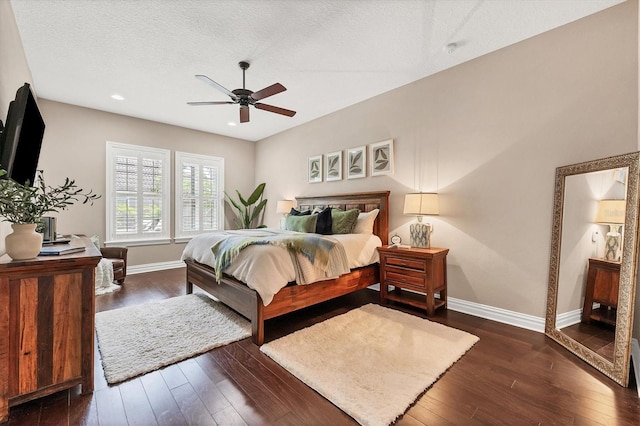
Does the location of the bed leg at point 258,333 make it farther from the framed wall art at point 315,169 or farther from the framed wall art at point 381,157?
the framed wall art at point 315,169

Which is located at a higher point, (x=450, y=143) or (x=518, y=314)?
(x=450, y=143)

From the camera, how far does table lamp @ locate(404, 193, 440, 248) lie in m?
3.27

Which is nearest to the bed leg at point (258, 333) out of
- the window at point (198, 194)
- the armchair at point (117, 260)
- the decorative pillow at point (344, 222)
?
the decorative pillow at point (344, 222)

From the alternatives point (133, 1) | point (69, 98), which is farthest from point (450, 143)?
point (69, 98)

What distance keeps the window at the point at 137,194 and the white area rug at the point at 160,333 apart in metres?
2.36

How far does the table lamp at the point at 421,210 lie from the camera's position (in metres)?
3.27

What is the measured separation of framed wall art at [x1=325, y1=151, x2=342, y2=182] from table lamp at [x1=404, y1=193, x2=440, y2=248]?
1601 mm

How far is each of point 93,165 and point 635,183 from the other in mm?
6738

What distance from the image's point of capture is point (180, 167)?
222 inches

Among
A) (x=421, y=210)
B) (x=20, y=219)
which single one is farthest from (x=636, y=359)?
(x=20, y=219)

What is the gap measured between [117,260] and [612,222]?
586cm

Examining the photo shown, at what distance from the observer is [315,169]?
5.16 meters

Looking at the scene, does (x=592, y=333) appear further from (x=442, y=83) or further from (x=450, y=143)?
(x=442, y=83)

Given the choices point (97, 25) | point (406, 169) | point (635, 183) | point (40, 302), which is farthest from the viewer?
point (406, 169)
